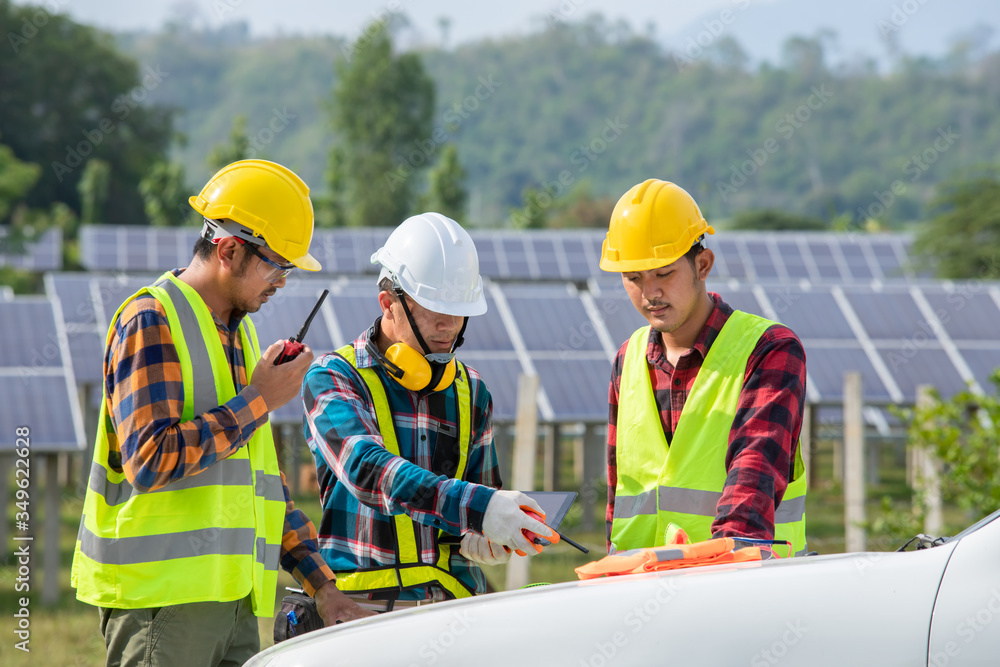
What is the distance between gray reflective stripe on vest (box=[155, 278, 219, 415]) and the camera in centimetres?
291

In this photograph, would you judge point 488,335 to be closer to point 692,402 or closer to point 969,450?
point 969,450

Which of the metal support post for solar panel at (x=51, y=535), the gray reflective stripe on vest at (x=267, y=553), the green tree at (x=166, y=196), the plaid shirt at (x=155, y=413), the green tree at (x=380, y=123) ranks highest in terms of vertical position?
the green tree at (x=380, y=123)

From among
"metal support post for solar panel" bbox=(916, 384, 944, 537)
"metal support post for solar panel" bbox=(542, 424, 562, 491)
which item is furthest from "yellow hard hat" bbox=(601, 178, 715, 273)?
"metal support post for solar panel" bbox=(542, 424, 562, 491)

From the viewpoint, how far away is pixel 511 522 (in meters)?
2.65

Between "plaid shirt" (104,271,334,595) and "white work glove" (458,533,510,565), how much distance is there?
0.66 meters

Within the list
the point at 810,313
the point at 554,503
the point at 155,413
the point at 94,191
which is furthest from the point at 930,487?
the point at 94,191

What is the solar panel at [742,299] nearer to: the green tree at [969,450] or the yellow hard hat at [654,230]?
the green tree at [969,450]

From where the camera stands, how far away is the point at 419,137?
163 feet

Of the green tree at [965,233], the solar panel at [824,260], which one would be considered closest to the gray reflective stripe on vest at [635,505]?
the solar panel at [824,260]

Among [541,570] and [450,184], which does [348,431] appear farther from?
[450,184]

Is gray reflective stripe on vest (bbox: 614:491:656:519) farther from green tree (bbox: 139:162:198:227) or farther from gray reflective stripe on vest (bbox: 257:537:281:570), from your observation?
green tree (bbox: 139:162:198:227)

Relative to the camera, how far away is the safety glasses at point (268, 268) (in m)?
3.05

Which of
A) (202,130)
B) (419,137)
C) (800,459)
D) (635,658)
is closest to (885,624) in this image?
(635,658)

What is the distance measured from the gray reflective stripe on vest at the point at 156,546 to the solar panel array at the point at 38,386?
5.78m
